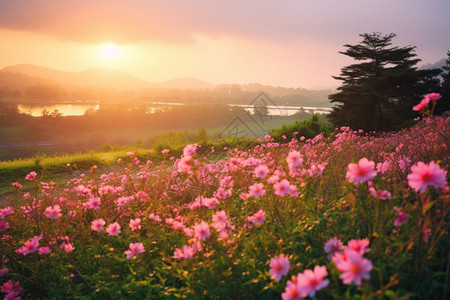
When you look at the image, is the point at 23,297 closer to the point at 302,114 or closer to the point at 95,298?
the point at 95,298

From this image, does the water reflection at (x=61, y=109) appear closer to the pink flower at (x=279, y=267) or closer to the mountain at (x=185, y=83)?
the pink flower at (x=279, y=267)

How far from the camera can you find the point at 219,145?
49.6ft

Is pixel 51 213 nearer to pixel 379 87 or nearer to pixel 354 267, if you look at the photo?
pixel 354 267

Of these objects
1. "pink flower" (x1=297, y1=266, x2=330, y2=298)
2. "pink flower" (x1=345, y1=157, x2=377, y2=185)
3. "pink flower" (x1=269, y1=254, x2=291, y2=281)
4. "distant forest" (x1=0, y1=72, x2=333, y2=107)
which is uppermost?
"distant forest" (x1=0, y1=72, x2=333, y2=107)

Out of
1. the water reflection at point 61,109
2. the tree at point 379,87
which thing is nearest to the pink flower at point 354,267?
the tree at point 379,87

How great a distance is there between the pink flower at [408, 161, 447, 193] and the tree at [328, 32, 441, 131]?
17982 millimetres

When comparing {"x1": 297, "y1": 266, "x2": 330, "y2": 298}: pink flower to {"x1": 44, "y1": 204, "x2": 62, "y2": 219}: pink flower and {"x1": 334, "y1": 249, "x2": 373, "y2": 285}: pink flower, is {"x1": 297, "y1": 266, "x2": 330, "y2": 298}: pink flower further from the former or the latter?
{"x1": 44, "y1": 204, "x2": 62, "y2": 219}: pink flower

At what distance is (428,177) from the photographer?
142 centimetres

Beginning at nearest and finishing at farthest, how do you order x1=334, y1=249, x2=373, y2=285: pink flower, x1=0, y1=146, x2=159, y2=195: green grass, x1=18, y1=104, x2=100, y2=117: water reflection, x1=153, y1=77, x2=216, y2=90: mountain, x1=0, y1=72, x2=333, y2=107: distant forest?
1. x1=334, y1=249, x2=373, y2=285: pink flower
2. x1=0, y1=146, x2=159, y2=195: green grass
3. x1=18, y1=104, x2=100, y2=117: water reflection
4. x1=0, y1=72, x2=333, y2=107: distant forest
5. x1=153, y1=77, x2=216, y2=90: mountain

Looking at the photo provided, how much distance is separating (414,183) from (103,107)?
51.2m

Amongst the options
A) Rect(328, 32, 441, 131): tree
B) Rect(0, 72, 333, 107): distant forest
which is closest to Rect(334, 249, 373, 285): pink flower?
Rect(328, 32, 441, 131): tree

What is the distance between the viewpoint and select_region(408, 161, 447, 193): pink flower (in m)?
1.40

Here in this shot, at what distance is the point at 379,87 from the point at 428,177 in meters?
19.3

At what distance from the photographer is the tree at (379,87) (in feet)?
56.8
